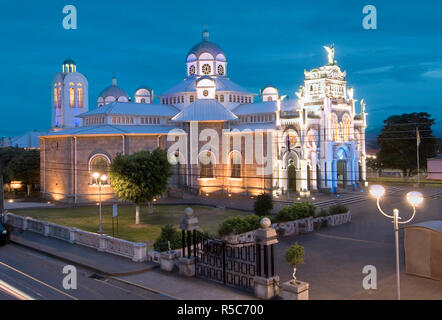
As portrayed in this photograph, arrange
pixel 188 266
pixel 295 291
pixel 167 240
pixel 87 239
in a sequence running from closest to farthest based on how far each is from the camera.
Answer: pixel 295 291, pixel 188 266, pixel 167 240, pixel 87 239

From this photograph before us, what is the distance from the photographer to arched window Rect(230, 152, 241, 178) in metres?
42.5

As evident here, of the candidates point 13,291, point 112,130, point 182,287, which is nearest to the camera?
point 13,291

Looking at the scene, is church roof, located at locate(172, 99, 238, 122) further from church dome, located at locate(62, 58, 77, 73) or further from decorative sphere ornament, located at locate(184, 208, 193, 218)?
church dome, located at locate(62, 58, 77, 73)

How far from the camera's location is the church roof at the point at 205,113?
42.4 m

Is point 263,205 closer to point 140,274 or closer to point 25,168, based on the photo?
point 140,274

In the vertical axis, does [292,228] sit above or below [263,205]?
below

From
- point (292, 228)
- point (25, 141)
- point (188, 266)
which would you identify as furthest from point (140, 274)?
point (25, 141)

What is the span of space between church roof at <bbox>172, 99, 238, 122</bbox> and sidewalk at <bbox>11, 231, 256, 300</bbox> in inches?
895

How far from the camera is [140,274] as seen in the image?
16594mm

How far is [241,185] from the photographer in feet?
137

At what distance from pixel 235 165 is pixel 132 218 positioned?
48.1 ft

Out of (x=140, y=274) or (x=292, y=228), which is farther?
(x=292, y=228)

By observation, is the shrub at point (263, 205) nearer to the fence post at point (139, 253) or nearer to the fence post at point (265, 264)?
the fence post at point (139, 253)
